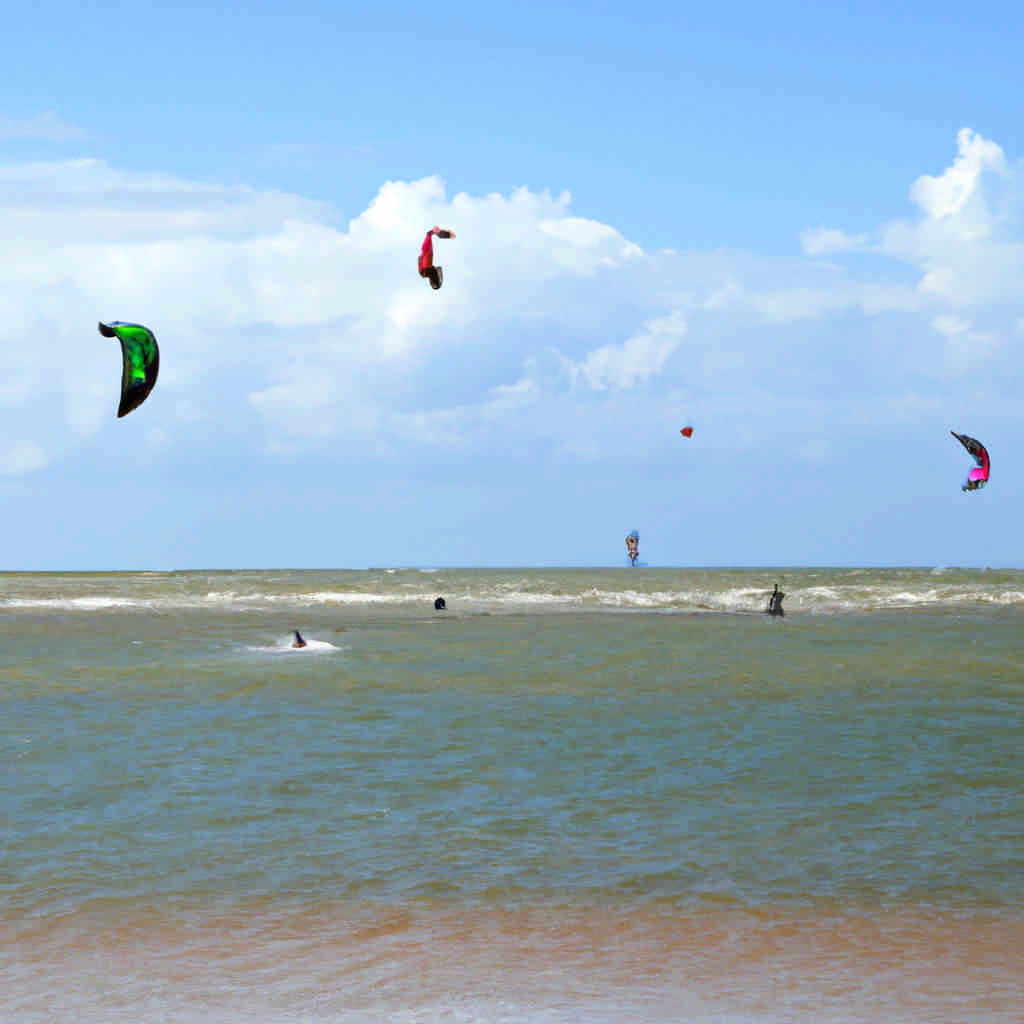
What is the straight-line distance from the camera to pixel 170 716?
1569cm

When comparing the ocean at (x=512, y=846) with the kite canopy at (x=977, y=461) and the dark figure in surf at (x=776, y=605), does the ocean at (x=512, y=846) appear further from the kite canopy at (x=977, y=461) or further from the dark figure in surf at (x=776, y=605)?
the dark figure in surf at (x=776, y=605)

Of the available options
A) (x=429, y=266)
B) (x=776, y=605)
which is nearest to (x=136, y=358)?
(x=429, y=266)

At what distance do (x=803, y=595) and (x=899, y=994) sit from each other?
2071 inches

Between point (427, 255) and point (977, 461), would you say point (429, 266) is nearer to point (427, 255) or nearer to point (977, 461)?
point (427, 255)

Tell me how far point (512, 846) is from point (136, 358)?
10.9 meters

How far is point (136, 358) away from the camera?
692 inches

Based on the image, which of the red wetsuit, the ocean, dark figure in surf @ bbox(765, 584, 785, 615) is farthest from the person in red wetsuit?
dark figure in surf @ bbox(765, 584, 785, 615)

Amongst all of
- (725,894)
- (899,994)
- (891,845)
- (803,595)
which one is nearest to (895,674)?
(891,845)

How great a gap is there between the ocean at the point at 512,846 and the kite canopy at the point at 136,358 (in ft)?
14.1

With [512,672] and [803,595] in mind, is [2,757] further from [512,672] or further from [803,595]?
[803,595]

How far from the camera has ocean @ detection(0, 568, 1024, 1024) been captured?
246 inches

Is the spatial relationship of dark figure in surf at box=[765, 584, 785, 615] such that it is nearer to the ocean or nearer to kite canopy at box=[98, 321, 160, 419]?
the ocean

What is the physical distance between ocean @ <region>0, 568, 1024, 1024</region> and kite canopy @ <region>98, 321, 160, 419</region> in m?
4.31

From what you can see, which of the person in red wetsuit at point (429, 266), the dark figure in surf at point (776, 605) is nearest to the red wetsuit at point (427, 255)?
the person in red wetsuit at point (429, 266)
